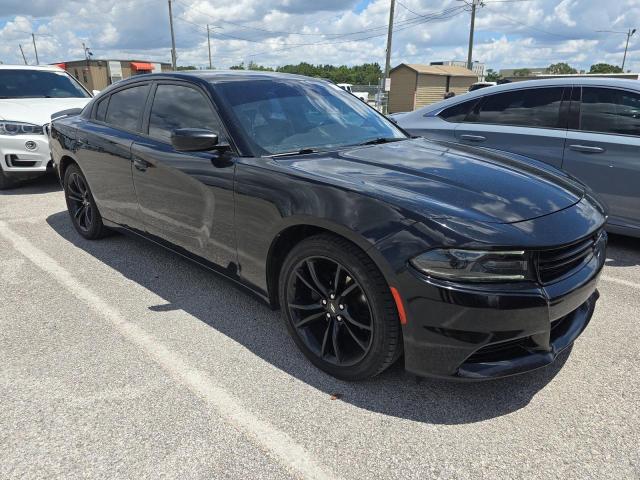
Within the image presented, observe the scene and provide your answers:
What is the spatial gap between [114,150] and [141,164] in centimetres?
51

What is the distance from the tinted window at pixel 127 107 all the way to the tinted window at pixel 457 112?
10.5 ft

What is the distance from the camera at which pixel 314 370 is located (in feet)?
8.77

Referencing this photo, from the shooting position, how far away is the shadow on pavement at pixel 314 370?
2.36 metres

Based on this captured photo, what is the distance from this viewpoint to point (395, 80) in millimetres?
30688

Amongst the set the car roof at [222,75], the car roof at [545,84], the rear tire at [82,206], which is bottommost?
the rear tire at [82,206]

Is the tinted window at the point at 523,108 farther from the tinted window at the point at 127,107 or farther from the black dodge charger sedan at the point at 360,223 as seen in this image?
the tinted window at the point at 127,107

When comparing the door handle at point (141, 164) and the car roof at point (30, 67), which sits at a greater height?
the car roof at point (30, 67)

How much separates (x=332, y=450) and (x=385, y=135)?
2209mm

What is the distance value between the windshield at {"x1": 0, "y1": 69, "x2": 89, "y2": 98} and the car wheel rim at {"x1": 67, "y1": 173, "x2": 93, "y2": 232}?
384cm

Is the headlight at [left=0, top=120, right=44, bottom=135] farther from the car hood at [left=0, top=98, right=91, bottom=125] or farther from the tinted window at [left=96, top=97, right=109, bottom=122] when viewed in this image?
→ the tinted window at [left=96, top=97, right=109, bottom=122]

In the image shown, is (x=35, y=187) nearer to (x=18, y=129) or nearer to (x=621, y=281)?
(x=18, y=129)

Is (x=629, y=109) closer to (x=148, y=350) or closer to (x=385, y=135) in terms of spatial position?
(x=385, y=135)

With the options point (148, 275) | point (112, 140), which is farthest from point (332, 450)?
point (112, 140)

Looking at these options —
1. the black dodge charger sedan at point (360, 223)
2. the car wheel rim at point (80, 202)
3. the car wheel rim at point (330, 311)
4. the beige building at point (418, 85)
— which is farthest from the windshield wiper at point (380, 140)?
the beige building at point (418, 85)
